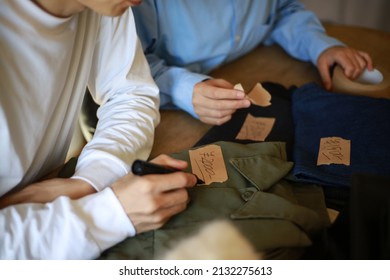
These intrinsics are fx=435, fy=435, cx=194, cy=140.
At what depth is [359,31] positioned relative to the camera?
59.0 inches

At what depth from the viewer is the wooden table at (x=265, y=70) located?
1.07 m

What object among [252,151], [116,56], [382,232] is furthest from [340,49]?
[382,232]

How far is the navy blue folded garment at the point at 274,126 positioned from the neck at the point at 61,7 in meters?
0.39

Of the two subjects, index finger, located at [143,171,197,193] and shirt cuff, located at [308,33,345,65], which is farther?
shirt cuff, located at [308,33,345,65]

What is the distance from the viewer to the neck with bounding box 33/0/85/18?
0.78 m

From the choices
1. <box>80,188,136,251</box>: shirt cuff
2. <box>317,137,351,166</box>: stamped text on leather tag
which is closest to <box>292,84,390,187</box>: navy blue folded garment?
<box>317,137,351,166</box>: stamped text on leather tag

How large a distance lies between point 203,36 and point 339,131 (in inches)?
19.2

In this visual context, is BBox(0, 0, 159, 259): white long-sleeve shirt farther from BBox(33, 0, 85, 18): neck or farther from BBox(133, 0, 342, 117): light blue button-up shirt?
BBox(133, 0, 342, 117): light blue button-up shirt

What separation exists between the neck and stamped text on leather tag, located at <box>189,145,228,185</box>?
358 mm

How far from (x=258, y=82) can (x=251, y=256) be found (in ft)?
2.26

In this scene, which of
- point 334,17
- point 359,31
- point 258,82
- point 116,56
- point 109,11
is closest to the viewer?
point 109,11

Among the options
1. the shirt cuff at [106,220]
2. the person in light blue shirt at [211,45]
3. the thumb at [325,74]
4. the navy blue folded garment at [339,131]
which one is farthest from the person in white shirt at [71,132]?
the thumb at [325,74]

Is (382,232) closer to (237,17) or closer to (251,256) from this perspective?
(251,256)

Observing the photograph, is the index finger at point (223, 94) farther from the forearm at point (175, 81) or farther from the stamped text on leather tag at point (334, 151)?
the stamped text on leather tag at point (334, 151)
